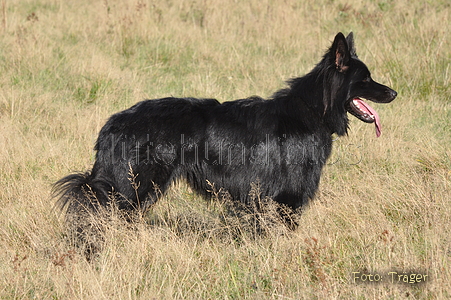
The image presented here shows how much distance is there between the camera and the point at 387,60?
291 inches

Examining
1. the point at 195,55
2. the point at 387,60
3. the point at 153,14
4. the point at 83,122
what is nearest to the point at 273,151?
the point at 83,122

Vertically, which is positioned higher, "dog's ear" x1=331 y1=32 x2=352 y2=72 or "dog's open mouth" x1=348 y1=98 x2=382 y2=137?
"dog's ear" x1=331 y1=32 x2=352 y2=72

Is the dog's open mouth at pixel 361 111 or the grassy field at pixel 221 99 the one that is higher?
the dog's open mouth at pixel 361 111

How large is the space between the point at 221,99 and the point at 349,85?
3.23 metres

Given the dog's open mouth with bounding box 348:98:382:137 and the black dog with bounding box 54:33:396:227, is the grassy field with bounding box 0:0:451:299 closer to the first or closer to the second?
the black dog with bounding box 54:33:396:227

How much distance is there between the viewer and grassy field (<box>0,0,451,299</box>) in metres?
3.27

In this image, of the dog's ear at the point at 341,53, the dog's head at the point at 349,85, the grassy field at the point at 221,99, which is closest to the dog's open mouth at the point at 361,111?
the dog's head at the point at 349,85

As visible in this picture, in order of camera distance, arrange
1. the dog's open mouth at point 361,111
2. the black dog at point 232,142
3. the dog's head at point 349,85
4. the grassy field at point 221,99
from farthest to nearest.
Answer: the dog's open mouth at point 361,111
the dog's head at point 349,85
the black dog at point 232,142
the grassy field at point 221,99

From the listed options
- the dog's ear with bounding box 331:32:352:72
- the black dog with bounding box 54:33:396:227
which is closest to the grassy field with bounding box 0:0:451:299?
the black dog with bounding box 54:33:396:227

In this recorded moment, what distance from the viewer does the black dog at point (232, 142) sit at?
3.62 m

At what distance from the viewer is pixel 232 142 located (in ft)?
12.4

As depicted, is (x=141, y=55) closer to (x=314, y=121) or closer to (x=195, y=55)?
(x=195, y=55)

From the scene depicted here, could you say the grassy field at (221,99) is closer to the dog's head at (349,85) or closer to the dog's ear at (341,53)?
the dog's head at (349,85)

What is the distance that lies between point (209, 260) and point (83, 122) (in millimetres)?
3121
